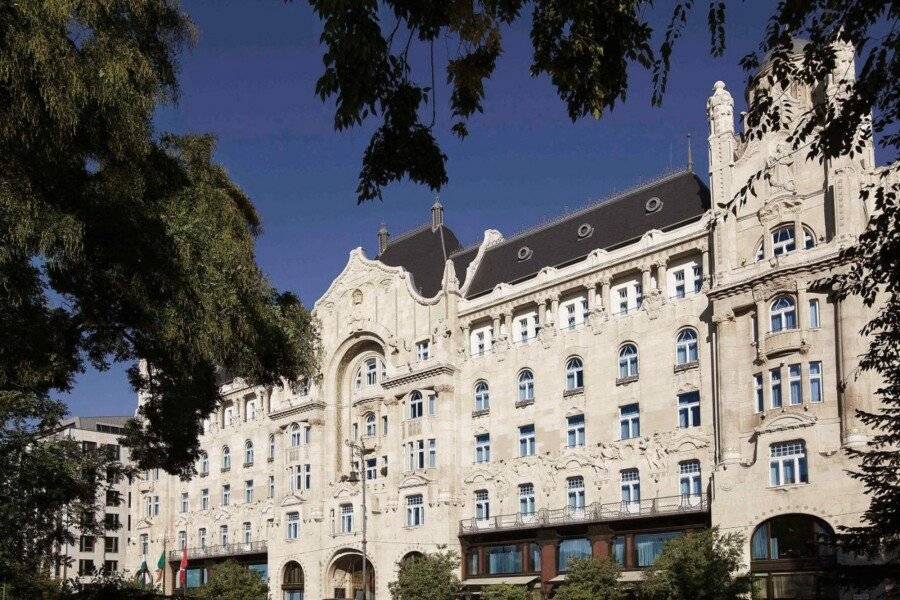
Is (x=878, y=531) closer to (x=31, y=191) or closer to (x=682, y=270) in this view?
(x=31, y=191)

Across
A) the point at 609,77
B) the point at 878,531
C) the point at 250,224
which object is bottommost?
the point at 878,531

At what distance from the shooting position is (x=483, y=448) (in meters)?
58.4

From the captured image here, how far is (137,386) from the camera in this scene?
24.8 meters

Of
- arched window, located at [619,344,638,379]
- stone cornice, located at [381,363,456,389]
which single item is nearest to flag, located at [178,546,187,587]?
stone cornice, located at [381,363,456,389]

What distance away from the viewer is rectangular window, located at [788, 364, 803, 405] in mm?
45188

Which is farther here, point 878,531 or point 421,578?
point 421,578

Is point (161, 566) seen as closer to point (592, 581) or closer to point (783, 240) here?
point (592, 581)

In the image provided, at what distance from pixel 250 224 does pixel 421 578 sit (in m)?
30.7

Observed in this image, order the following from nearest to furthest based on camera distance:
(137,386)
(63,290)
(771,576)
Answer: (63,290) → (137,386) → (771,576)

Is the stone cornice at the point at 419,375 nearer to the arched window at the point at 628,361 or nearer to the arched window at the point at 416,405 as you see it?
the arched window at the point at 416,405

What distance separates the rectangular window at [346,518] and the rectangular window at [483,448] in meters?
9.46

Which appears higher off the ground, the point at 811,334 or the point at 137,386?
the point at 811,334

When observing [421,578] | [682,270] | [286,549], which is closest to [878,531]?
[682,270]

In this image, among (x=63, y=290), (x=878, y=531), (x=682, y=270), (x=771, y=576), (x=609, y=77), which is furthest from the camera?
(x=682, y=270)
